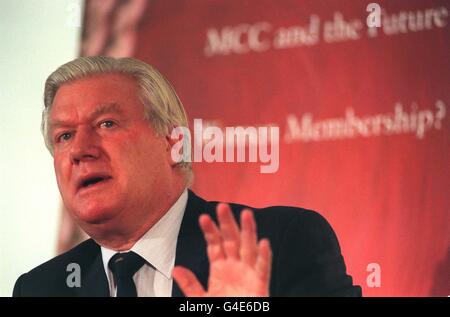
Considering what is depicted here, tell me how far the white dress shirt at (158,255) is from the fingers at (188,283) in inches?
2.1

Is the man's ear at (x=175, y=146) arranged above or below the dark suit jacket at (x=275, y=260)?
above

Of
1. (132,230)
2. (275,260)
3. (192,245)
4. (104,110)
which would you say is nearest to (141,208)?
(132,230)

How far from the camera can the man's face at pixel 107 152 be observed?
218 cm

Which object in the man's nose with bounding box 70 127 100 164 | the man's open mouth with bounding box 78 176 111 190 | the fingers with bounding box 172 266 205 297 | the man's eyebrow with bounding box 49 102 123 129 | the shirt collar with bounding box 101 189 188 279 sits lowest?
the fingers with bounding box 172 266 205 297

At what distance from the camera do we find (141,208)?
2.22 m

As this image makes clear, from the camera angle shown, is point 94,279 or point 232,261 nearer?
point 232,261

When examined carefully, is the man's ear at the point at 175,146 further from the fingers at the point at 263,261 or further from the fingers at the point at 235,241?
the fingers at the point at 263,261

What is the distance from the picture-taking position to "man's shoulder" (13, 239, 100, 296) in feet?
7.51

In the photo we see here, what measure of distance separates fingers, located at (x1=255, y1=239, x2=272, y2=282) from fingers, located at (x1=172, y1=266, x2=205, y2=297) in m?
0.18

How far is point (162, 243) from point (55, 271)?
34 cm

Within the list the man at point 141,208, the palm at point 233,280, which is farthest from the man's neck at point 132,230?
the palm at point 233,280

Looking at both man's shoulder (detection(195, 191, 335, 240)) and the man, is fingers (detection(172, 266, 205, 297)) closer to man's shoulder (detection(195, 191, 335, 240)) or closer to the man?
the man

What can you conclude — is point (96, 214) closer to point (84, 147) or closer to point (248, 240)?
point (84, 147)

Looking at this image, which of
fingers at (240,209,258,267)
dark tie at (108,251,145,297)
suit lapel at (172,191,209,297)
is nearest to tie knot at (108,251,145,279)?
dark tie at (108,251,145,297)
